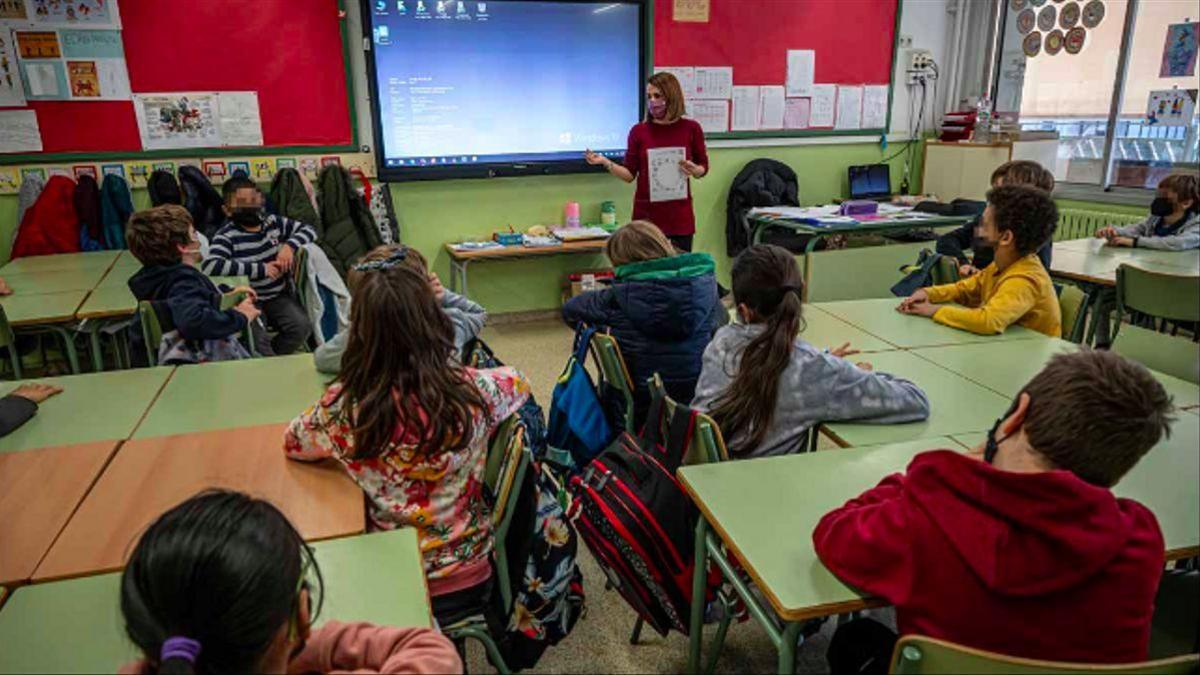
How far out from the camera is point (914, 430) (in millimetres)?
1811

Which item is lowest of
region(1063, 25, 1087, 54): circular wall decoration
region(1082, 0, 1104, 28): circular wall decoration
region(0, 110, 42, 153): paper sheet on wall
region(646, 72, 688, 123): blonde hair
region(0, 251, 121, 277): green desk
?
region(0, 251, 121, 277): green desk

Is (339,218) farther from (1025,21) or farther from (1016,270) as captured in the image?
(1025,21)

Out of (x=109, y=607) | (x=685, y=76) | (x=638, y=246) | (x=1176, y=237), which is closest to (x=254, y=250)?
(x=638, y=246)

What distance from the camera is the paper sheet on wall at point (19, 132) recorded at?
4148mm

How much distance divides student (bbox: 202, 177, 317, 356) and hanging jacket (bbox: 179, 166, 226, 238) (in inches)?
24.8

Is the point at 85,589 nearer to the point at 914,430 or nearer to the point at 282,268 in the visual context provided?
the point at 914,430

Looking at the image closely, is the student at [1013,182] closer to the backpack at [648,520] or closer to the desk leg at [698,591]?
the backpack at [648,520]

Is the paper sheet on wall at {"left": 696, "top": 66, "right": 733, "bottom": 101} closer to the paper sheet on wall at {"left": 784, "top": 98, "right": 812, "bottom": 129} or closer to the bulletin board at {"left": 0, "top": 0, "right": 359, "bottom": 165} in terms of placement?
the paper sheet on wall at {"left": 784, "top": 98, "right": 812, "bottom": 129}

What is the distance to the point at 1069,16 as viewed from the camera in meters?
5.45

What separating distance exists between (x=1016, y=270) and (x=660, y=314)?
1267 millimetres

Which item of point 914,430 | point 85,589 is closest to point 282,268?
point 85,589

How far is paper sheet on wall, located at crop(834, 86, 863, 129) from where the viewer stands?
5715 mm

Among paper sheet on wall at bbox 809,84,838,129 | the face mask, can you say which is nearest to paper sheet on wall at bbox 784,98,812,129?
→ paper sheet on wall at bbox 809,84,838,129

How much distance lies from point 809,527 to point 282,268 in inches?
122
